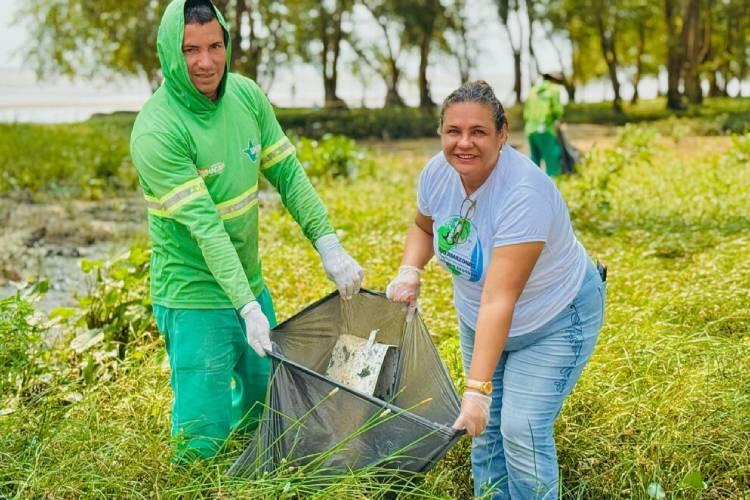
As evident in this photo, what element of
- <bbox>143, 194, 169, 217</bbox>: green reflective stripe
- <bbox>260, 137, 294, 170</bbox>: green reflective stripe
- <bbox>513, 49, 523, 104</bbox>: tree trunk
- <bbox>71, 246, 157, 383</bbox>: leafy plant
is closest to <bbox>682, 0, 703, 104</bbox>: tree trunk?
<bbox>513, 49, 523, 104</bbox>: tree trunk

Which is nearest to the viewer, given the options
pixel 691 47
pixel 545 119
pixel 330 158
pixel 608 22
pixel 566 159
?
pixel 545 119

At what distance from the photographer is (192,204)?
269 centimetres

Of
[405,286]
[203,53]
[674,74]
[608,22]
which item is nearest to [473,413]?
[405,286]

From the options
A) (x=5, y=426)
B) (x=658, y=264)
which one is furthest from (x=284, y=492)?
(x=658, y=264)

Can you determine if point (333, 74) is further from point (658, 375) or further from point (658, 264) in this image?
point (658, 375)

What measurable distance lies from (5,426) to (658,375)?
2.23 meters

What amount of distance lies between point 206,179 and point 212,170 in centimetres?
3

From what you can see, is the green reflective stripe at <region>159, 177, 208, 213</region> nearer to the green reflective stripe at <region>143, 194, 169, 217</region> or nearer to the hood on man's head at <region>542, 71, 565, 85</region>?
the green reflective stripe at <region>143, 194, 169, 217</region>

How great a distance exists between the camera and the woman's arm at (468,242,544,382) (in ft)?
7.81

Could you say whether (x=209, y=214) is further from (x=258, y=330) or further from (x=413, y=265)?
(x=413, y=265)

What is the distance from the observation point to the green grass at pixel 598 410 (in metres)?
2.73

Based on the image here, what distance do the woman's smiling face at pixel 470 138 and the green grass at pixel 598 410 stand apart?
817mm

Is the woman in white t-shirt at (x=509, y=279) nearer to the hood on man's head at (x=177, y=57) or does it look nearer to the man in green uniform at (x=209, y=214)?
the man in green uniform at (x=209, y=214)

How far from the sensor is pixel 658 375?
3.54 meters
